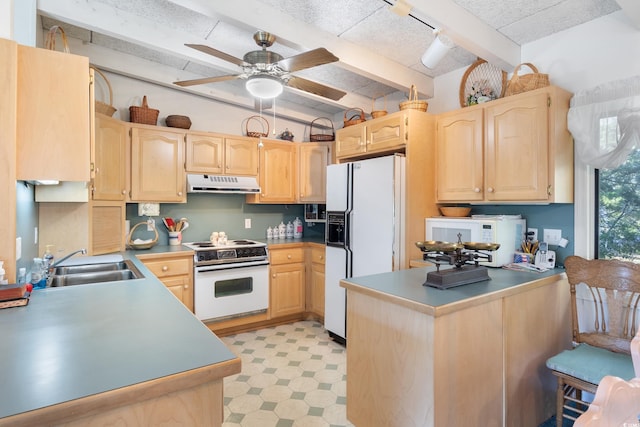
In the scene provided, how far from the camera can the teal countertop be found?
2.66ft

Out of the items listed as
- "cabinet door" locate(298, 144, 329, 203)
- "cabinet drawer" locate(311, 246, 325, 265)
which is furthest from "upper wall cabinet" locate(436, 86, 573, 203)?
"cabinet door" locate(298, 144, 329, 203)

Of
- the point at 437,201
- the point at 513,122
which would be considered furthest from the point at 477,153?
the point at 437,201

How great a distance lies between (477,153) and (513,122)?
0.33 meters

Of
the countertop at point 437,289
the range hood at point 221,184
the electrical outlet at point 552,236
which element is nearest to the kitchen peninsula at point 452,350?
the countertop at point 437,289

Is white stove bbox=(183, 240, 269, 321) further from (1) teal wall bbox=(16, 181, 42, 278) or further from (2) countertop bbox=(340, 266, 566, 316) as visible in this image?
(2) countertop bbox=(340, 266, 566, 316)

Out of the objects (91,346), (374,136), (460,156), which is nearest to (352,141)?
(374,136)

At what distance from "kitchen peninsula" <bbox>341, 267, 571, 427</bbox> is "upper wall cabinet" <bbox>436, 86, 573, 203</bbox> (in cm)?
63

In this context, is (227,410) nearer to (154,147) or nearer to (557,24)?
(154,147)

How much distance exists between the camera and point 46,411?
0.72m

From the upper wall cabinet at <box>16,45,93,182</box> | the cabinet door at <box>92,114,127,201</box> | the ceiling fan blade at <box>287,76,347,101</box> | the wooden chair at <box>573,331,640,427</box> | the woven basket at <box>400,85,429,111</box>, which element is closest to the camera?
the wooden chair at <box>573,331,640,427</box>

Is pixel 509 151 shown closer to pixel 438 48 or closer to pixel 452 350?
pixel 438 48

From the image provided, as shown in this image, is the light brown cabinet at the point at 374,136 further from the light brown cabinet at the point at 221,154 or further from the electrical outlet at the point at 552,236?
the electrical outlet at the point at 552,236

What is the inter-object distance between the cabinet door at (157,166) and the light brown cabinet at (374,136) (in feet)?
5.28

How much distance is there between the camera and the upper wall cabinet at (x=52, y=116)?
1542 millimetres
